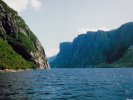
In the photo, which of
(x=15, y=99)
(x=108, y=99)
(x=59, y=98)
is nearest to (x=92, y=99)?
(x=108, y=99)

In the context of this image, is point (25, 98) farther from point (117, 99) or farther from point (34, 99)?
point (117, 99)

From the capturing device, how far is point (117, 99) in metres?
61.3

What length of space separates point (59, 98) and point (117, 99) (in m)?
12.1

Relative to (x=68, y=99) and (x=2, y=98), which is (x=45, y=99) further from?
(x=2, y=98)

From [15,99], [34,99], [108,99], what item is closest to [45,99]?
[34,99]

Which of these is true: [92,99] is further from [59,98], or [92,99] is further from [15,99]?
[15,99]

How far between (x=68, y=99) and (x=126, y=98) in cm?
1177

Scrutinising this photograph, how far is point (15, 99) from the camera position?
203ft

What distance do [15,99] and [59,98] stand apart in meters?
9.20

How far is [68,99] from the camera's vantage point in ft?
203

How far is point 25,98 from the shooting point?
63.6m

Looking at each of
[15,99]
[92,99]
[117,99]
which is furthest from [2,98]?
[117,99]

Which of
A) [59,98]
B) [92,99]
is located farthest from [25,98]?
[92,99]

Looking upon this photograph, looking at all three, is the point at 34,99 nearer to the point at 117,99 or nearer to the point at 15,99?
the point at 15,99
